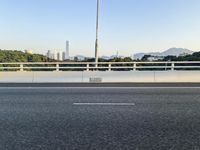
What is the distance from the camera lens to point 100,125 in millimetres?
5871

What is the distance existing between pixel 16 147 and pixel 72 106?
3559mm

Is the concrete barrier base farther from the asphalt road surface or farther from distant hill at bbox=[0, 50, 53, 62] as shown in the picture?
distant hill at bbox=[0, 50, 53, 62]

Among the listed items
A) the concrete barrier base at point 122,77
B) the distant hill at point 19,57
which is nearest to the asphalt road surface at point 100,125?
the concrete barrier base at point 122,77

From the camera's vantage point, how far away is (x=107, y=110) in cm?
742

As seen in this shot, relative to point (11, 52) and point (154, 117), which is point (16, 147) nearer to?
point (154, 117)

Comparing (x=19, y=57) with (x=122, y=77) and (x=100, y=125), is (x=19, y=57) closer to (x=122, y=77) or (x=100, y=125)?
(x=122, y=77)

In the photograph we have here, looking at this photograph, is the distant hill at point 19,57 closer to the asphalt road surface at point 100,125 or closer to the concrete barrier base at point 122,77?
the concrete barrier base at point 122,77

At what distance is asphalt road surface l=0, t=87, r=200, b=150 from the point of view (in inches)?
184

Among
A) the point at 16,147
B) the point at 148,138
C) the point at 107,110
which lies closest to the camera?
the point at 16,147

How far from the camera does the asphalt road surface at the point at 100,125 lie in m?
4.68

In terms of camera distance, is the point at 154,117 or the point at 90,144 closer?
the point at 90,144

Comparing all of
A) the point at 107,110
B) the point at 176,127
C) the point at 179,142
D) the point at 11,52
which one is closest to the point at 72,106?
the point at 107,110

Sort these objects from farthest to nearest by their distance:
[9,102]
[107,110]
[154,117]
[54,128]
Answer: [9,102], [107,110], [154,117], [54,128]

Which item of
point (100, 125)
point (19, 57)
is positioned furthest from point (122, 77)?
point (19, 57)
